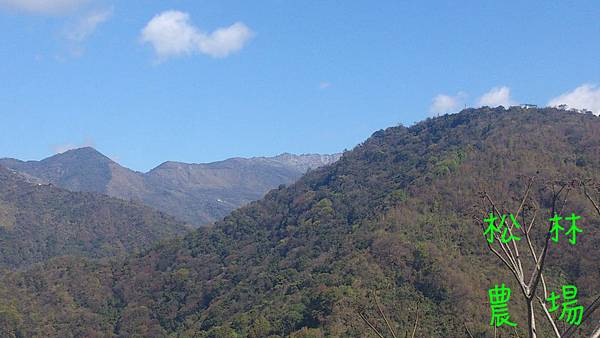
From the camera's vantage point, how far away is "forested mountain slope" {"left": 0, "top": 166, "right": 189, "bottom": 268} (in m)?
145

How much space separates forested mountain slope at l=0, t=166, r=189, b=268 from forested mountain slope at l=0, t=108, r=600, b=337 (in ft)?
143

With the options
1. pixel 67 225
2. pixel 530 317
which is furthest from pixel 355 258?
pixel 67 225

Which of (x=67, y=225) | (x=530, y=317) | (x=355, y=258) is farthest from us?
(x=67, y=225)

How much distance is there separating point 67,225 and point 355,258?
413 feet

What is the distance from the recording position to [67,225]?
16150cm

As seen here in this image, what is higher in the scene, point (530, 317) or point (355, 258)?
point (530, 317)

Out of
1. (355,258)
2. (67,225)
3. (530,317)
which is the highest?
(67,225)

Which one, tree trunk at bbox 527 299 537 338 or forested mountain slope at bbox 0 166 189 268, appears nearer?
tree trunk at bbox 527 299 537 338

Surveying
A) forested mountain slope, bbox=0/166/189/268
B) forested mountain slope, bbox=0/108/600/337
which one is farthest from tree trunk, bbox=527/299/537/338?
forested mountain slope, bbox=0/166/189/268

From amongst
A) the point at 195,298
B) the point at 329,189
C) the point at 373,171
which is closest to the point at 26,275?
the point at 195,298

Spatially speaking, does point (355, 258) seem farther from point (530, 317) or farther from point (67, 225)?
point (67, 225)

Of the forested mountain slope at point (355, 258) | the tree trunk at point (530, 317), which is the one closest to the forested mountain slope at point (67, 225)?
the forested mountain slope at point (355, 258)

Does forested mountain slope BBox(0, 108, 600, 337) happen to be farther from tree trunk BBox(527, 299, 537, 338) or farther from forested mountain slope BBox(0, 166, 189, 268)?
forested mountain slope BBox(0, 166, 189, 268)

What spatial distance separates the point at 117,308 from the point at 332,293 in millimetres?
53062
